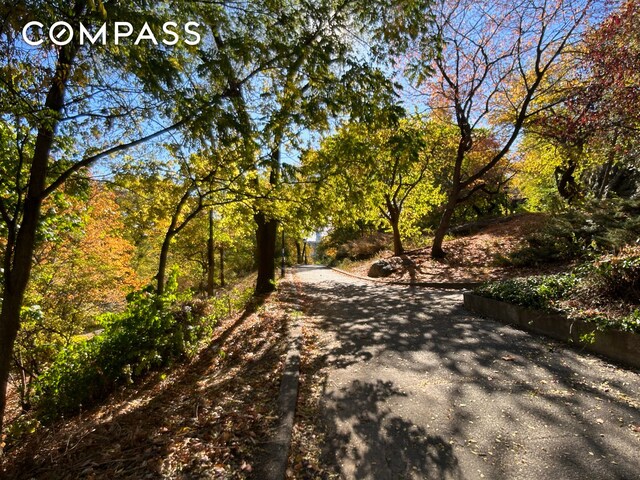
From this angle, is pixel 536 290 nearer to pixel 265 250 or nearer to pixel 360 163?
pixel 360 163

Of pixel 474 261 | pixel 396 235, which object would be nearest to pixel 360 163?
pixel 474 261

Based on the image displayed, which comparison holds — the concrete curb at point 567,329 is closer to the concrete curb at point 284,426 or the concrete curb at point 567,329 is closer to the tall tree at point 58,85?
the concrete curb at point 284,426

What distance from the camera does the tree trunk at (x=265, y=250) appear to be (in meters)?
10.2

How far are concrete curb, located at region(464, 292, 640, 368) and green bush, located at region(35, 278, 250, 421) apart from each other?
5.39 m

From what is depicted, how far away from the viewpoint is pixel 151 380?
450 cm

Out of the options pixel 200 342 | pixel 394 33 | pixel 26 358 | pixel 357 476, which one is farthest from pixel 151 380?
pixel 394 33

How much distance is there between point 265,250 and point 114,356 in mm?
6239

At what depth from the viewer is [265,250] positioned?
10.4 m

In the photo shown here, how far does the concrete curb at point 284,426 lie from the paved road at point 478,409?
1.18 ft

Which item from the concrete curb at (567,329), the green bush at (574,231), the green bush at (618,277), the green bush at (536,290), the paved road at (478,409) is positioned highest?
the green bush at (574,231)

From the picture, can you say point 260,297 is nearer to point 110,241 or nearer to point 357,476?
point 110,241

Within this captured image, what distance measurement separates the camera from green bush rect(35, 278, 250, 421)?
411cm

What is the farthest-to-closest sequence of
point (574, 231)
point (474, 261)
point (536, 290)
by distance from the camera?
point (474, 261) → point (574, 231) → point (536, 290)

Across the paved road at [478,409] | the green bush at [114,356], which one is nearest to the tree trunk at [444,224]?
the paved road at [478,409]
